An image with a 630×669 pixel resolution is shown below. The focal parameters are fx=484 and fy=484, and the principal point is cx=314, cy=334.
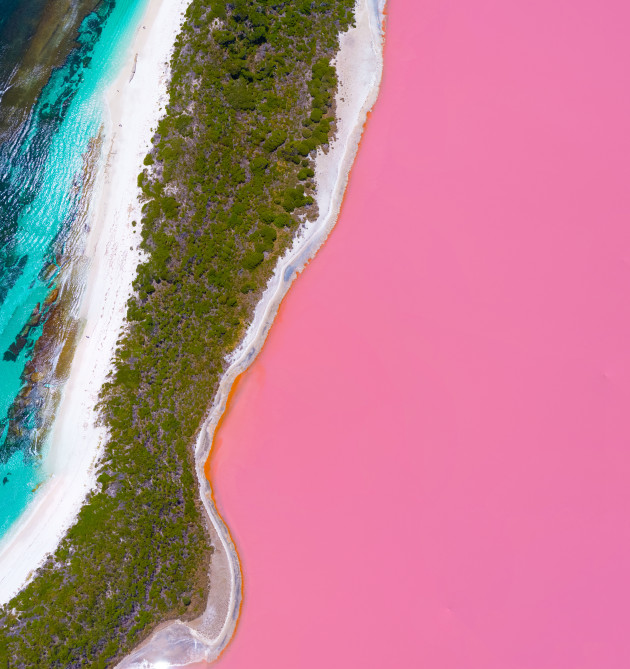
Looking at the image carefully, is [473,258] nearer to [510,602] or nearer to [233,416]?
[233,416]

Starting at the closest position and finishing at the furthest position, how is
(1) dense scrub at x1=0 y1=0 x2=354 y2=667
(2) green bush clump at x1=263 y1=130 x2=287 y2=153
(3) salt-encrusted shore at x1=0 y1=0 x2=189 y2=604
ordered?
(1) dense scrub at x1=0 y1=0 x2=354 y2=667 → (3) salt-encrusted shore at x1=0 y1=0 x2=189 y2=604 → (2) green bush clump at x1=263 y1=130 x2=287 y2=153

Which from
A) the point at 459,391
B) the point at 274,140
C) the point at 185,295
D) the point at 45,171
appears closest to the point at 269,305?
the point at 185,295

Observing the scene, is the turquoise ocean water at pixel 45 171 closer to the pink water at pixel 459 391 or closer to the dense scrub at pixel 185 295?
the dense scrub at pixel 185 295

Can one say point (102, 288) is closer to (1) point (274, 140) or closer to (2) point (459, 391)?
(1) point (274, 140)

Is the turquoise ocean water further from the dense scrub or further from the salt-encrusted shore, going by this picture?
the dense scrub

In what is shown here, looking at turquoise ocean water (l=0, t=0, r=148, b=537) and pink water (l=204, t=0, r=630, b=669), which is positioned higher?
turquoise ocean water (l=0, t=0, r=148, b=537)

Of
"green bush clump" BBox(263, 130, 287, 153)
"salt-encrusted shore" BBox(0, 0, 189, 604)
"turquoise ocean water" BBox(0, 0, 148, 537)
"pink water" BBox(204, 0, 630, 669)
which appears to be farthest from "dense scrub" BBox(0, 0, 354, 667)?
"turquoise ocean water" BBox(0, 0, 148, 537)
